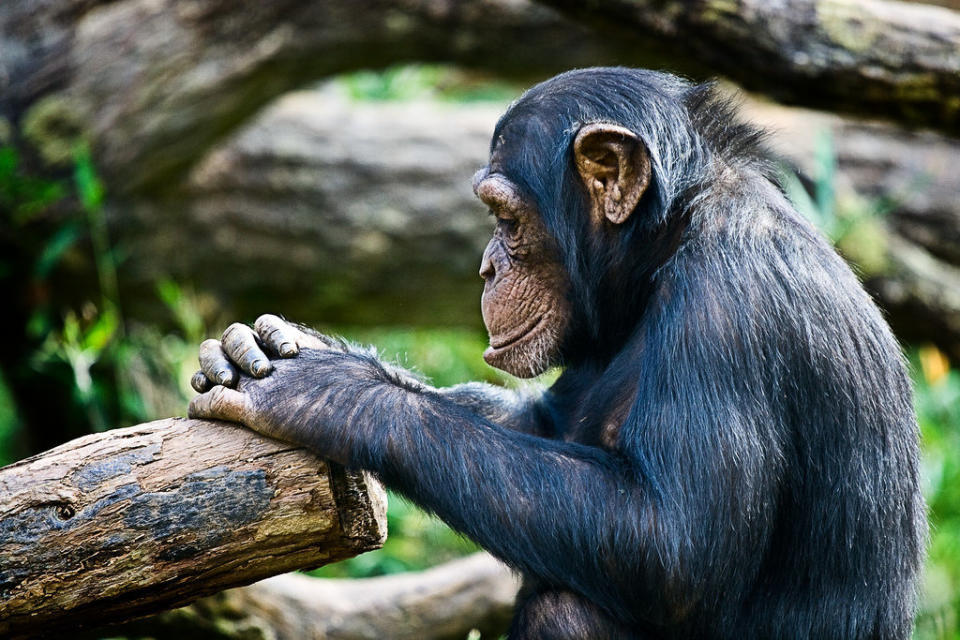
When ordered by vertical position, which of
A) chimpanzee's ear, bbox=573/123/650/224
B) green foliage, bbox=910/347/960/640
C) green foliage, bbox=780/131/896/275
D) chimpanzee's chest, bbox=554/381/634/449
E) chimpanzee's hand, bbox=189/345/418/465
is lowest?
green foliage, bbox=910/347/960/640

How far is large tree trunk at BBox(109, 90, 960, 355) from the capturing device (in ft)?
24.4

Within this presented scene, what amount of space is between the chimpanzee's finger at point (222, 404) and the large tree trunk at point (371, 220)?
415 centimetres

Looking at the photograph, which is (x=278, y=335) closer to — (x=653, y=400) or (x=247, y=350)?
(x=247, y=350)

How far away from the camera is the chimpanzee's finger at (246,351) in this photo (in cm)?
329

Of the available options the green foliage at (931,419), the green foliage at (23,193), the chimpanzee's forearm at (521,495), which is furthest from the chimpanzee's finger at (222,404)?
the green foliage at (931,419)

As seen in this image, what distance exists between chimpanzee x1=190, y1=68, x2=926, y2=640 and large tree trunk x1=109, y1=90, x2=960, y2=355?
12.4 feet

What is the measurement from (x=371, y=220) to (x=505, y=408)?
3.44 m

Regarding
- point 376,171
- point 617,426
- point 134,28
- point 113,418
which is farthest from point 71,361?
point 617,426

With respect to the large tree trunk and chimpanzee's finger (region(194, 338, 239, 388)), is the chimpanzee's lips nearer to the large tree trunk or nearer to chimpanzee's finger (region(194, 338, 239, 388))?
chimpanzee's finger (region(194, 338, 239, 388))

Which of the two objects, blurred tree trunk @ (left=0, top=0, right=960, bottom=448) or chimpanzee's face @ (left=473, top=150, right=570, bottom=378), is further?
blurred tree trunk @ (left=0, top=0, right=960, bottom=448)

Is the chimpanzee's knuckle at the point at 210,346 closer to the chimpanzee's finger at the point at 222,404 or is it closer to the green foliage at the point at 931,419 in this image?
the chimpanzee's finger at the point at 222,404

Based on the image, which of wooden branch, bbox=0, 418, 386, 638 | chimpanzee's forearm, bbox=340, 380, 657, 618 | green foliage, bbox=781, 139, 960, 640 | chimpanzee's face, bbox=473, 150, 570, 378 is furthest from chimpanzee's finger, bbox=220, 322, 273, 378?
green foliage, bbox=781, 139, 960, 640

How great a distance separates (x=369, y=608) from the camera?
5.27 meters

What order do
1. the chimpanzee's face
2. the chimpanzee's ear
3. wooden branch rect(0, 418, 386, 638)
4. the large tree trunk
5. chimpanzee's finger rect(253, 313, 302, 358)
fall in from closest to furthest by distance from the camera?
wooden branch rect(0, 418, 386, 638) → chimpanzee's finger rect(253, 313, 302, 358) → the chimpanzee's ear → the chimpanzee's face → the large tree trunk
